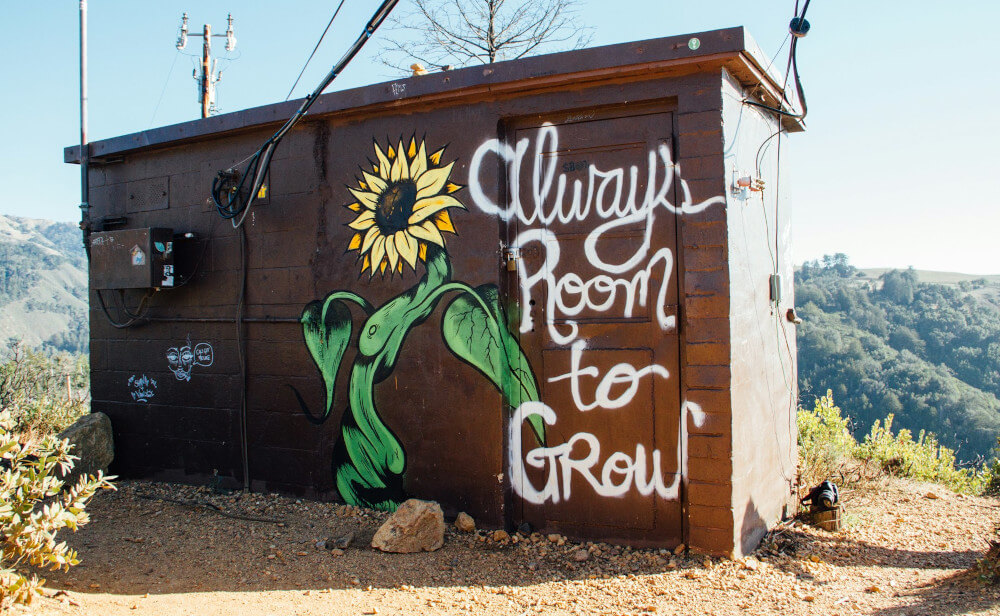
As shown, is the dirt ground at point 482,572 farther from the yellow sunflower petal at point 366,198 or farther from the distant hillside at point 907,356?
the distant hillside at point 907,356

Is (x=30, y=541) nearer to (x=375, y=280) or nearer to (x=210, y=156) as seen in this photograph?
(x=375, y=280)

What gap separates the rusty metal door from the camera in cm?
444

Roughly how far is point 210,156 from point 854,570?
576 centimetres

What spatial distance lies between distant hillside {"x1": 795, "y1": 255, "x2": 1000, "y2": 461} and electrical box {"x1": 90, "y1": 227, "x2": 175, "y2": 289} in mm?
21449

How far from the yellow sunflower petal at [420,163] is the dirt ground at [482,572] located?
252 cm

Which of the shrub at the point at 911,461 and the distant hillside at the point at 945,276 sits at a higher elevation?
the distant hillside at the point at 945,276

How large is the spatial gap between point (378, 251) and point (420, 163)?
2.40 feet

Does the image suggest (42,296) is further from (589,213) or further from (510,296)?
(589,213)

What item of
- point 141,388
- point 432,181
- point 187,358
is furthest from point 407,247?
point 141,388

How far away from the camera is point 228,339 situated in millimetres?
5961

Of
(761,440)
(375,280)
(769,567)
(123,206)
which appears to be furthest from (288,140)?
(769,567)

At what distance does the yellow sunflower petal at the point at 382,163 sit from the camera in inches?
208

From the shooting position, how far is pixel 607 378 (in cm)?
456

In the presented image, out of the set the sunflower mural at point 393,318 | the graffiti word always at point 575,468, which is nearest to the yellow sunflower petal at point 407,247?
the sunflower mural at point 393,318
